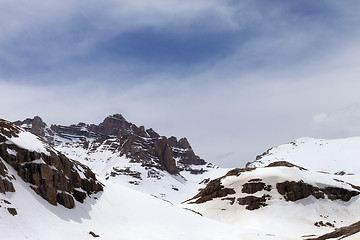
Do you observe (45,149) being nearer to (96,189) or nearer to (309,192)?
(96,189)

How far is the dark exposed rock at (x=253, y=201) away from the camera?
99438mm

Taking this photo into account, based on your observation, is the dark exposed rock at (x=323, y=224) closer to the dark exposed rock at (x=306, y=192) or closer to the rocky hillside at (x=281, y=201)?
the rocky hillside at (x=281, y=201)

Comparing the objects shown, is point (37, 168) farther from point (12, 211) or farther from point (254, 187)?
point (254, 187)

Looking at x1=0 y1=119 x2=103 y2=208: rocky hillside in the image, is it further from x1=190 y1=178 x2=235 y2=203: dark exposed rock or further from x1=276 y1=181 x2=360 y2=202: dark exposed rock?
x1=276 y1=181 x2=360 y2=202: dark exposed rock

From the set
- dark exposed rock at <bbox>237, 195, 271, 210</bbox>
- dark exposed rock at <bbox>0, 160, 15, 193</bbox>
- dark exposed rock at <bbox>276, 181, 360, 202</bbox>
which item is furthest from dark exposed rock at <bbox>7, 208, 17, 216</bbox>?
dark exposed rock at <bbox>276, 181, 360, 202</bbox>

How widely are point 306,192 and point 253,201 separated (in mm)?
16604

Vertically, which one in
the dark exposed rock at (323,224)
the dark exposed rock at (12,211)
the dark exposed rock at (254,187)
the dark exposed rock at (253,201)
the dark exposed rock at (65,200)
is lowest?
the dark exposed rock at (12,211)

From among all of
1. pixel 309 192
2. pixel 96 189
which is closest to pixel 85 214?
pixel 96 189

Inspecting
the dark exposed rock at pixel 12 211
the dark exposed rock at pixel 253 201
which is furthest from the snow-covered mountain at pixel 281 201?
the dark exposed rock at pixel 12 211

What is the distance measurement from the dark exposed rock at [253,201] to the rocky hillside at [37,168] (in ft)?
191

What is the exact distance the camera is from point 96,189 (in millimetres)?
59531

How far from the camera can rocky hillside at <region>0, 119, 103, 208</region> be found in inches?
1806

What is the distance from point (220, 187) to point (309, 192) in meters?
26.9

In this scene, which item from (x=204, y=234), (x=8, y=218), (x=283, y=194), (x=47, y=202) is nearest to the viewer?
(x=8, y=218)
